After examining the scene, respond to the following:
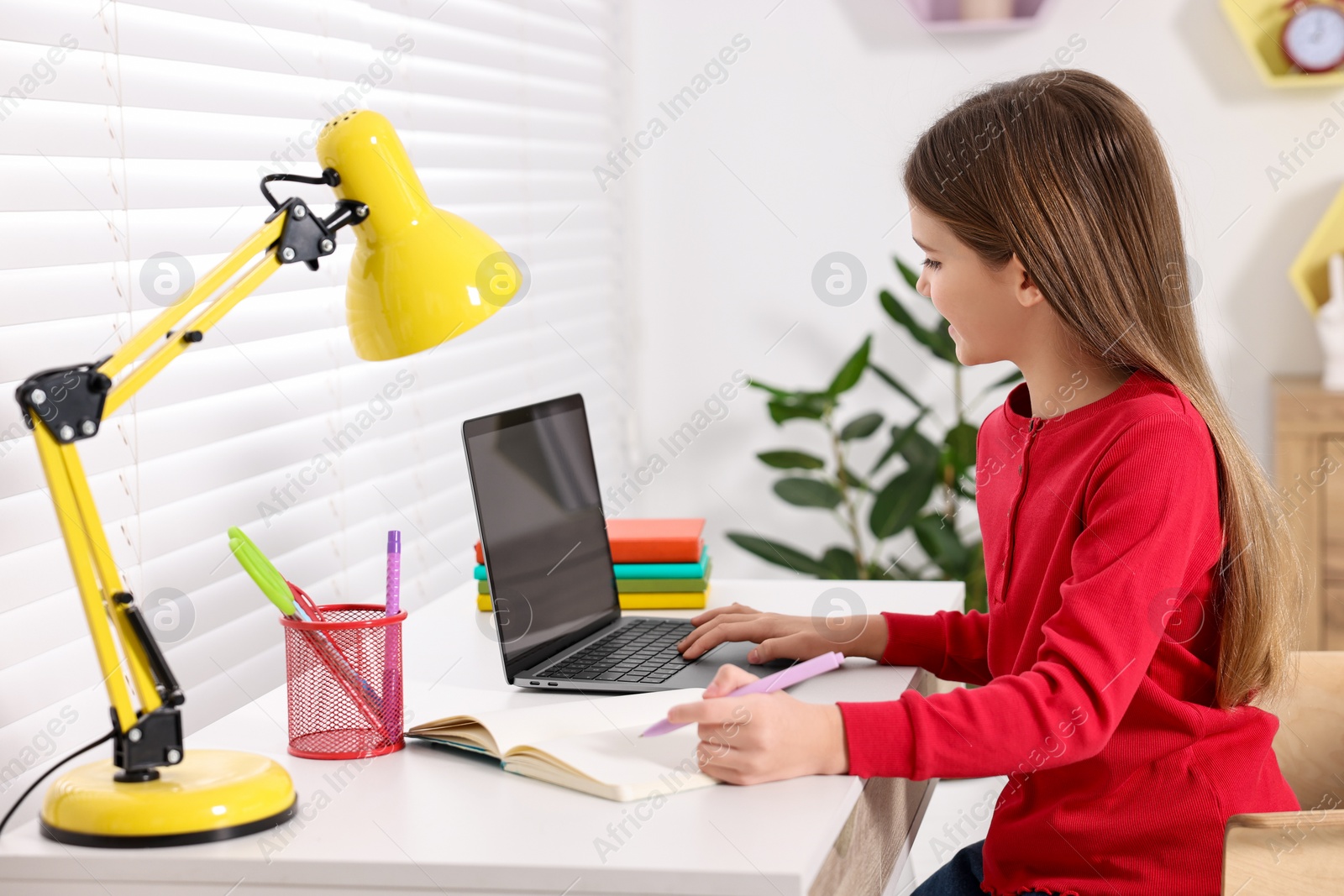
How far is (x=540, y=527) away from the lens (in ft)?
4.38

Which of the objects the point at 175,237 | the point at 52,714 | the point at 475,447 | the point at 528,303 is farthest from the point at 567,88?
the point at 52,714

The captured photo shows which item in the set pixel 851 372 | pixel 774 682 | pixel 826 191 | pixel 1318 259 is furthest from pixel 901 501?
pixel 774 682

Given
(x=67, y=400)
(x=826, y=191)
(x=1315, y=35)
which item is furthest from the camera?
(x=826, y=191)

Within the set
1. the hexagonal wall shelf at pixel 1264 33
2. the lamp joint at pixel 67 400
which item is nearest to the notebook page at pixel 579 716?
the lamp joint at pixel 67 400

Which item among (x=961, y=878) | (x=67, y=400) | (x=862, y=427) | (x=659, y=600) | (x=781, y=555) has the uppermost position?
(x=67, y=400)

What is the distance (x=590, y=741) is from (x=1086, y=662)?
0.40 m

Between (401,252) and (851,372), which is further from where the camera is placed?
(851,372)

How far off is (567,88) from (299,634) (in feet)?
5.82

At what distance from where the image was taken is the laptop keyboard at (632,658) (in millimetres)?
1233

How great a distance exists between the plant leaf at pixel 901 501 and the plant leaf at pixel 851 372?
23cm

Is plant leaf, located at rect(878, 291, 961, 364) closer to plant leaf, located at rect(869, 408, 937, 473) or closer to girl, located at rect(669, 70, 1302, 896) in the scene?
plant leaf, located at rect(869, 408, 937, 473)

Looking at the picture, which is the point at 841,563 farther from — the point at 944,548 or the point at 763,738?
the point at 763,738

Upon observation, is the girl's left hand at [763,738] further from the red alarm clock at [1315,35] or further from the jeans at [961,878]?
the red alarm clock at [1315,35]

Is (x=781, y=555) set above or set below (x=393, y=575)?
below
